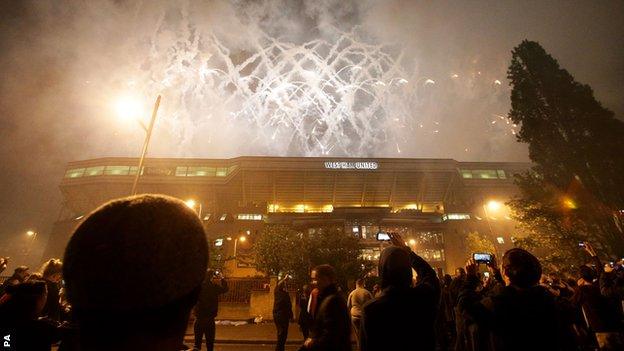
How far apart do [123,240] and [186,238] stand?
0.19 m

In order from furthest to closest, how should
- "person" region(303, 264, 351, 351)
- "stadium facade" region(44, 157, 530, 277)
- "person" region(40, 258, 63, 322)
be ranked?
"stadium facade" region(44, 157, 530, 277) → "person" region(40, 258, 63, 322) → "person" region(303, 264, 351, 351)

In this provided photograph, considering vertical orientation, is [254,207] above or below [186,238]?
above

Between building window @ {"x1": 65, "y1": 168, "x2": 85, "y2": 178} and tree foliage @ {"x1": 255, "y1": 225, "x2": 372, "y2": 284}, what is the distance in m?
52.5

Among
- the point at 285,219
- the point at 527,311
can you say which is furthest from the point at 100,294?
the point at 285,219

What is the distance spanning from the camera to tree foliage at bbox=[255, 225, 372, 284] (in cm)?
2336

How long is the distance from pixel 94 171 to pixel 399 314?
74.3 meters

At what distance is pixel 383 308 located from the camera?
2607 millimetres

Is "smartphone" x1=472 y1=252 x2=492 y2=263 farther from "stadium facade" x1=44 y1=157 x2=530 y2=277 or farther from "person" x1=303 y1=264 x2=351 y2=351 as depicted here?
"stadium facade" x1=44 y1=157 x2=530 y2=277

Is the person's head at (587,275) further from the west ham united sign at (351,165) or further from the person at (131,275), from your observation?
the west ham united sign at (351,165)

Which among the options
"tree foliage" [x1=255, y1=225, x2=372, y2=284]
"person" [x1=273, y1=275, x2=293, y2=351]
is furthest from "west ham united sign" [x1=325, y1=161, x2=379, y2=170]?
"person" [x1=273, y1=275, x2=293, y2=351]

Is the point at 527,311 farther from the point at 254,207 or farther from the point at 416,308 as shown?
the point at 254,207

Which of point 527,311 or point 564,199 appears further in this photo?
point 564,199

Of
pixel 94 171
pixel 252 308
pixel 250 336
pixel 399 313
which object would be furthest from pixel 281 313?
pixel 94 171

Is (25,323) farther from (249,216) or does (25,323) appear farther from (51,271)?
(249,216)
